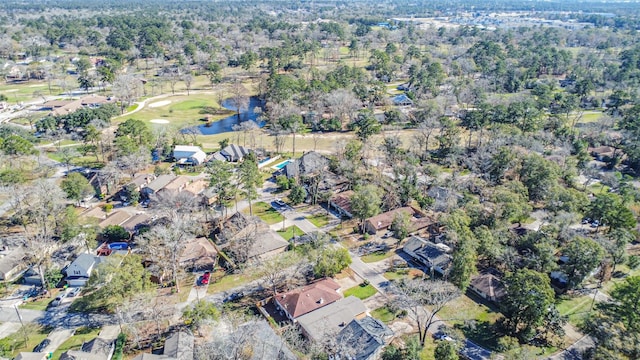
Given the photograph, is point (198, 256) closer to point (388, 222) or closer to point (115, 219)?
point (115, 219)

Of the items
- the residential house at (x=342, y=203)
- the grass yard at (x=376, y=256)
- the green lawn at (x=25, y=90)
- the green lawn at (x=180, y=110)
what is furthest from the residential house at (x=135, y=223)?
the green lawn at (x=25, y=90)

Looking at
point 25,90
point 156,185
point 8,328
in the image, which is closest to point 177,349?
point 8,328

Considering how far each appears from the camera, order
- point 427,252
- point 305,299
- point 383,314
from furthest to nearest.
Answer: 1. point 427,252
2. point 383,314
3. point 305,299

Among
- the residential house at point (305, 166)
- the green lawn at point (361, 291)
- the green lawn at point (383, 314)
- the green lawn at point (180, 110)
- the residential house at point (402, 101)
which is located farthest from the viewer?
the residential house at point (402, 101)

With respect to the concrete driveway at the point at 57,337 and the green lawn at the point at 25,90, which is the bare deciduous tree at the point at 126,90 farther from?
the concrete driveway at the point at 57,337

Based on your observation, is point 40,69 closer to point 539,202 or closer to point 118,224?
point 118,224

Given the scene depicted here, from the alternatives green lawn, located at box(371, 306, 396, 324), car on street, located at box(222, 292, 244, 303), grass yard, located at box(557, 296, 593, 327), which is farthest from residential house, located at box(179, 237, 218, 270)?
grass yard, located at box(557, 296, 593, 327)

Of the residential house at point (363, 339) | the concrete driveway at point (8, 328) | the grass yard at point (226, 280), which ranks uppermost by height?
the residential house at point (363, 339)

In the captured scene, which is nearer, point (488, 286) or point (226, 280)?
point (488, 286)
